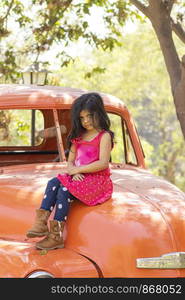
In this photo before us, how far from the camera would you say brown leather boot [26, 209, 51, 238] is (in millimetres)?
4871

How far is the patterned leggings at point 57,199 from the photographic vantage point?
194 inches

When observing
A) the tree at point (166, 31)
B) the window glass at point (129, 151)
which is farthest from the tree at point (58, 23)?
the window glass at point (129, 151)

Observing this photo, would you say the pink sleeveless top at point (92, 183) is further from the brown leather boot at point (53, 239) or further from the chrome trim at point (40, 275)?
the chrome trim at point (40, 275)

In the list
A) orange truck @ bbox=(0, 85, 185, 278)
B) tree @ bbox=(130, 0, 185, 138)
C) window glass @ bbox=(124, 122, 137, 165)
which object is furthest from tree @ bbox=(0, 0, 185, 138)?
orange truck @ bbox=(0, 85, 185, 278)

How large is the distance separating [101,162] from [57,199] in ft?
1.33

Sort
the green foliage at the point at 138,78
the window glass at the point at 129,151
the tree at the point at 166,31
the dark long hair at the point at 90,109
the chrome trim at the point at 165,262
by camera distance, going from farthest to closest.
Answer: the green foliage at the point at 138,78, the tree at the point at 166,31, the window glass at the point at 129,151, the dark long hair at the point at 90,109, the chrome trim at the point at 165,262

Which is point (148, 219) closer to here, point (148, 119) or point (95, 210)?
point (95, 210)

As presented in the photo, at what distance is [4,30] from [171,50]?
12.5 feet

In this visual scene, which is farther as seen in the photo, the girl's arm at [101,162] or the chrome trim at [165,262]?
the girl's arm at [101,162]

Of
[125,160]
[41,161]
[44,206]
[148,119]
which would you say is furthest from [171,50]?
[148,119]

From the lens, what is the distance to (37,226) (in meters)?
4.89

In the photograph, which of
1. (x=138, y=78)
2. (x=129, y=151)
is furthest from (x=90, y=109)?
(x=138, y=78)

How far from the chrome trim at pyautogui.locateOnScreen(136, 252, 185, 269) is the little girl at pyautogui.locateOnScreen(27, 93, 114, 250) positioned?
0.54 metres

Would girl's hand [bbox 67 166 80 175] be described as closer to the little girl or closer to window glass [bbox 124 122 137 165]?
the little girl
